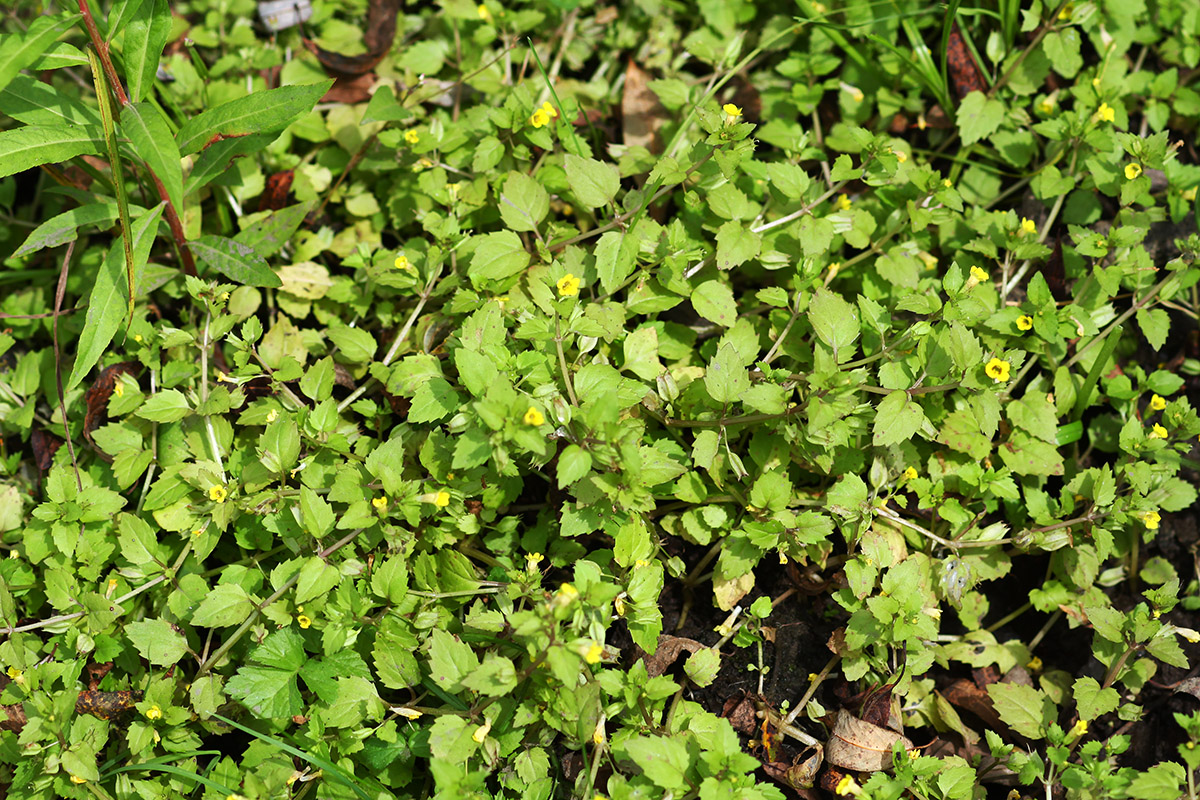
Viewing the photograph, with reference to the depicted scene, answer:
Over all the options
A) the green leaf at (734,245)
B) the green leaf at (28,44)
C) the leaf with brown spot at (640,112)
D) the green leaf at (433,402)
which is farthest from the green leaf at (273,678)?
the leaf with brown spot at (640,112)

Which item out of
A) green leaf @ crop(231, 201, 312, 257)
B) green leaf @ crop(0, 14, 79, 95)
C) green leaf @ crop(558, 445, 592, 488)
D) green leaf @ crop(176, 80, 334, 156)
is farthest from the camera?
green leaf @ crop(231, 201, 312, 257)

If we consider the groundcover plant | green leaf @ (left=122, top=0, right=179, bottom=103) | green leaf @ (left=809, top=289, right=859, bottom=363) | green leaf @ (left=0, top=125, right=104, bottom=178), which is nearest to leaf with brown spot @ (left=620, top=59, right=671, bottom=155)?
the groundcover plant

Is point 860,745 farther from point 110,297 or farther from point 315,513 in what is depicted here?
point 110,297

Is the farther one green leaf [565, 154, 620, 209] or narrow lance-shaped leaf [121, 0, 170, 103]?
green leaf [565, 154, 620, 209]

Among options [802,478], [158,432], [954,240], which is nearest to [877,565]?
[802,478]

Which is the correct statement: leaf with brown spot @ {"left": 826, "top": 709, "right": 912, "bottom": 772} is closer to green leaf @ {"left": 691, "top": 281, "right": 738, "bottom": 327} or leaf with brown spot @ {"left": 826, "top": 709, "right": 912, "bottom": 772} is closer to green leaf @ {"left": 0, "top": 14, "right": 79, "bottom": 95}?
green leaf @ {"left": 691, "top": 281, "right": 738, "bottom": 327}

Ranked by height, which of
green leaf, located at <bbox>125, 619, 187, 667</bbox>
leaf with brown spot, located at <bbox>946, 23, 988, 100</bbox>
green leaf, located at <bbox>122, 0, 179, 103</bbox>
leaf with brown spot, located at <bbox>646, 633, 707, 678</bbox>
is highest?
green leaf, located at <bbox>122, 0, 179, 103</bbox>

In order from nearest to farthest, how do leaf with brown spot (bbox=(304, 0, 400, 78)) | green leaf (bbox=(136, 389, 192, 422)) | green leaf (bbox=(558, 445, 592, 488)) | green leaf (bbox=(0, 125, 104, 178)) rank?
green leaf (bbox=(558, 445, 592, 488)), green leaf (bbox=(0, 125, 104, 178)), green leaf (bbox=(136, 389, 192, 422)), leaf with brown spot (bbox=(304, 0, 400, 78))
